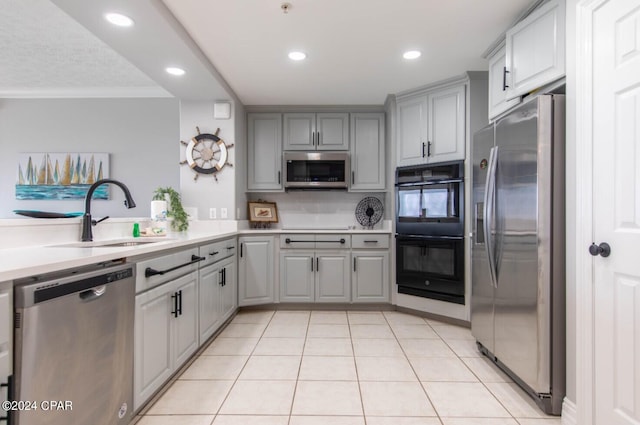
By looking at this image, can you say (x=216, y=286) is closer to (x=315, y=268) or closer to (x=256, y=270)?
(x=256, y=270)

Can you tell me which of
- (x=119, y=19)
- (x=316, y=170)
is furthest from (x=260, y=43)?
(x=316, y=170)

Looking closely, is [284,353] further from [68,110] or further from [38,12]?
[68,110]

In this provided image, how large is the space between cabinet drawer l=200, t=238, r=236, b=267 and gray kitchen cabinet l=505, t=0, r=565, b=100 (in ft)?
8.17

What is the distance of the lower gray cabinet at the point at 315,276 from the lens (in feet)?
11.9

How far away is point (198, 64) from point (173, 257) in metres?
1.64

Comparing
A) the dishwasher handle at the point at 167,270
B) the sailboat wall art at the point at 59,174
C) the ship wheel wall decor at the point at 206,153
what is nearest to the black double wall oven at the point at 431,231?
the ship wheel wall decor at the point at 206,153

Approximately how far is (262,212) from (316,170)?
0.87 meters

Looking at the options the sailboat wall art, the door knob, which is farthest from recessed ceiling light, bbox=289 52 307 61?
the sailboat wall art

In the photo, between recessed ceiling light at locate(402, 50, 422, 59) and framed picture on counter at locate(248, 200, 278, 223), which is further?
framed picture on counter at locate(248, 200, 278, 223)

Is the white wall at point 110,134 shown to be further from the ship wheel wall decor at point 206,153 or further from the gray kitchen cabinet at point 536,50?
the gray kitchen cabinet at point 536,50

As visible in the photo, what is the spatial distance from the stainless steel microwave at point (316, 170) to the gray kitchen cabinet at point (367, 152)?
4.9 inches

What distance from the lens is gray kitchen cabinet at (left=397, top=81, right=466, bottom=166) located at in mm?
3133

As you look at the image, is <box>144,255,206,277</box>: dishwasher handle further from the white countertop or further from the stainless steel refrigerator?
the stainless steel refrigerator

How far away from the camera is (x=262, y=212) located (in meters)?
4.06
